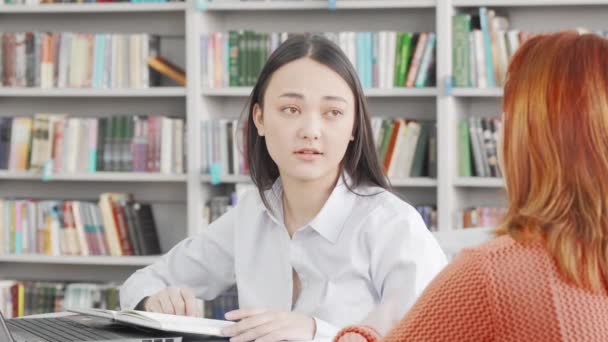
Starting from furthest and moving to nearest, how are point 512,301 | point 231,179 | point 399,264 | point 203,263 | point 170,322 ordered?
point 231,179, point 203,263, point 399,264, point 170,322, point 512,301

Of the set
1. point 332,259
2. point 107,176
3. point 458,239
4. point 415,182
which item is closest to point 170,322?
point 332,259

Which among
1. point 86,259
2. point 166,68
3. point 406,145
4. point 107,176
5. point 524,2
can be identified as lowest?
point 86,259

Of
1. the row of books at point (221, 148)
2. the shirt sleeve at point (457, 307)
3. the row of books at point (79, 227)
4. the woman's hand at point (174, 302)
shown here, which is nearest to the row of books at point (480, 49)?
the row of books at point (221, 148)

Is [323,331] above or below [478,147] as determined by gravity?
below

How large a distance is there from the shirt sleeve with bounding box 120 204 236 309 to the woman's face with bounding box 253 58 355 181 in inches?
10.6

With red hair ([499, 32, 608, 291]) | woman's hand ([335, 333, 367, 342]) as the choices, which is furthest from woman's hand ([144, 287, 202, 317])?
red hair ([499, 32, 608, 291])

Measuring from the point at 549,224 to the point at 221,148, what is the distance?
2.97 metres

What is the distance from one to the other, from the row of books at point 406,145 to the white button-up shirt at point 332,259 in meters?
1.87

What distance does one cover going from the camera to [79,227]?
13.1 ft

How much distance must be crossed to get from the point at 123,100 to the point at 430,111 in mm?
1378

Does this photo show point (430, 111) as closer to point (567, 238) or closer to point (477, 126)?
point (477, 126)

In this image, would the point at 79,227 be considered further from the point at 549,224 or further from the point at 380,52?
the point at 549,224

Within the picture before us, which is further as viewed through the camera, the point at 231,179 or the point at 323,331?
the point at 231,179

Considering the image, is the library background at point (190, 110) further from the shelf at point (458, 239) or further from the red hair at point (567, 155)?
the red hair at point (567, 155)
